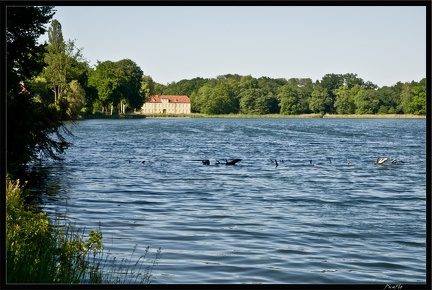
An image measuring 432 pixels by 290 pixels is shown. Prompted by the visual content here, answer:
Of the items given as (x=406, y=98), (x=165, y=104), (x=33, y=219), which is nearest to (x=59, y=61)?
(x=406, y=98)

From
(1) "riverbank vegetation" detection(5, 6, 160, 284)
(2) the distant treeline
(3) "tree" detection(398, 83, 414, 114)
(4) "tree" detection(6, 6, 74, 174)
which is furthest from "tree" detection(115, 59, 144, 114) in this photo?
(4) "tree" detection(6, 6, 74, 174)

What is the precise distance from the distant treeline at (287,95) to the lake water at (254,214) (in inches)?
3736

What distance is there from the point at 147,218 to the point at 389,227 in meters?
6.34

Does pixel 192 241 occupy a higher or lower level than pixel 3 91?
lower

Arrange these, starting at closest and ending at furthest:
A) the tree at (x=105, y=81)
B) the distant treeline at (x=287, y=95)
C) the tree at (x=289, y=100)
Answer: the tree at (x=105, y=81), the distant treeline at (x=287, y=95), the tree at (x=289, y=100)

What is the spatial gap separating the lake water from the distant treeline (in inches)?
3736

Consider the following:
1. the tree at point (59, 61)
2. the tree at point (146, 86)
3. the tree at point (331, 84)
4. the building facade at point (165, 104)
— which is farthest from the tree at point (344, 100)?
the tree at point (59, 61)

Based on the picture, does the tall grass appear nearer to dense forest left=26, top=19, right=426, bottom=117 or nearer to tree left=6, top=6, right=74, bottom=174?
tree left=6, top=6, right=74, bottom=174

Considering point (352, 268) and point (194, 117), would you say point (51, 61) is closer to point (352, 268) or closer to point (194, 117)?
point (352, 268)

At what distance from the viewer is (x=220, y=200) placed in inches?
878

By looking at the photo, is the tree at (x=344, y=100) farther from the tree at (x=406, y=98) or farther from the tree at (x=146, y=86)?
the tree at (x=146, y=86)

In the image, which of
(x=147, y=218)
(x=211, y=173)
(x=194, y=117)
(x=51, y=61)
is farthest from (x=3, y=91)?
(x=194, y=117)

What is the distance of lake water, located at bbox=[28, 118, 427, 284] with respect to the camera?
39.8ft

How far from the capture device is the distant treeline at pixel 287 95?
13275cm
